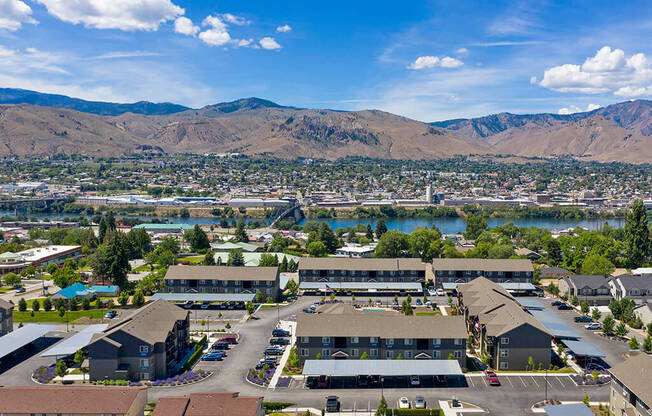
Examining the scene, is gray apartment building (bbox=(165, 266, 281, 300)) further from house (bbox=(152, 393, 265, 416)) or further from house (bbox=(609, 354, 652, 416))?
house (bbox=(609, 354, 652, 416))

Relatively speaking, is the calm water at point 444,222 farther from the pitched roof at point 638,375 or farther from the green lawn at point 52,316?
the pitched roof at point 638,375

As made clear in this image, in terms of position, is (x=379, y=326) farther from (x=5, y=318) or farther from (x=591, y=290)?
(x=5, y=318)

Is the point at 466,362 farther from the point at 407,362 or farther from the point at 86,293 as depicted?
the point at 86,293

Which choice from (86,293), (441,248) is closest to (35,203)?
(86,293)

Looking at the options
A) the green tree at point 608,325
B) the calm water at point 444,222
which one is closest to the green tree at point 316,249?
the green tree at point 608,325

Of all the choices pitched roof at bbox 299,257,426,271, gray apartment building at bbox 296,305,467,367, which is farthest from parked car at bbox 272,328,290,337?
pitched roof at bbox 299,257,426,271
